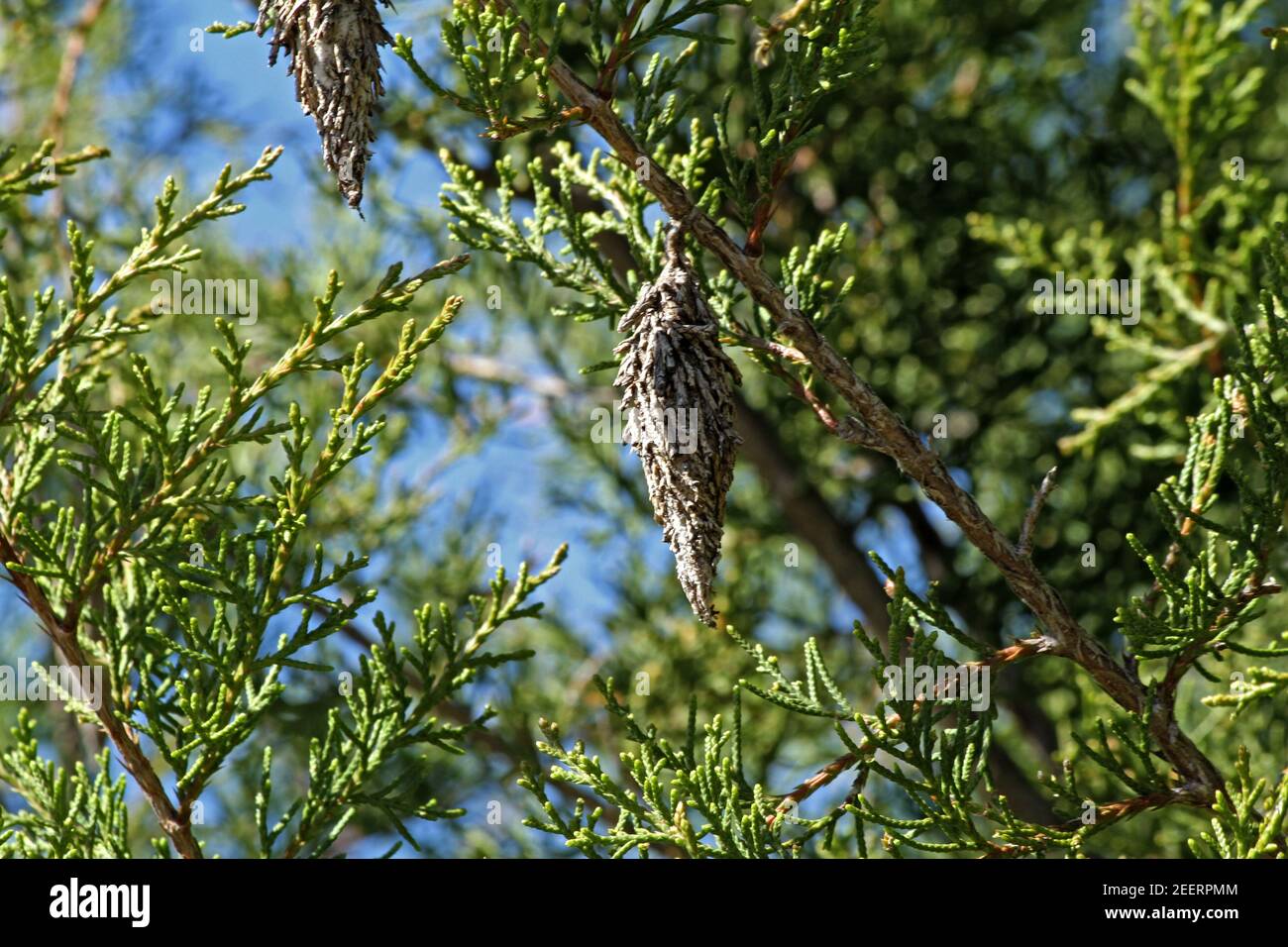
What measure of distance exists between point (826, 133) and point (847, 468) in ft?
3.80

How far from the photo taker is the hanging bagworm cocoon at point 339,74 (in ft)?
7.16

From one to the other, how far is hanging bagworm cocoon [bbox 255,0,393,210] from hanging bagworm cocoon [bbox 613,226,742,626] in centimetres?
52

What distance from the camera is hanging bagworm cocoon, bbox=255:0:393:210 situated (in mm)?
2184

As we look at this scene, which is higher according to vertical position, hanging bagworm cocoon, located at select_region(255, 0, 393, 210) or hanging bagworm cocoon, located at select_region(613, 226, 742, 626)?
hanging bagworm cocoon, located at select_region(255, 0, 393, 210)

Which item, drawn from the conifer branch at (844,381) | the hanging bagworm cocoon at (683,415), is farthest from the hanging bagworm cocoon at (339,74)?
the hanging bagworm cocoon at (683,415)

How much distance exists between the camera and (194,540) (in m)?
2.61

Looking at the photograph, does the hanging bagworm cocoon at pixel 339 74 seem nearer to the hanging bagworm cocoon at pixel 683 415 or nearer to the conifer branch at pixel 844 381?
the conifer branch at pixel 844 381

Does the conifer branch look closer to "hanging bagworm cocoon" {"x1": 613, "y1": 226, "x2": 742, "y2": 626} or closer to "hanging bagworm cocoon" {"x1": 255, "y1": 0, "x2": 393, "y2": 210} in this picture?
"hanging bagworm cocoon" {"x1": 613, "y1": 226, "x2": 742, "y2": 626}

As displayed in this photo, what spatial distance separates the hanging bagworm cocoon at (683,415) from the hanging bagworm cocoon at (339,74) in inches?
20.5

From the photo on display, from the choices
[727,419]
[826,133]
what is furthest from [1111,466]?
[727,419]

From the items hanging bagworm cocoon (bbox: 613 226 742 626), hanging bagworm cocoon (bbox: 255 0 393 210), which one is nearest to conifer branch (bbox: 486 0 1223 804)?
hanging bagworm cocoon (bbox: 613 226 742 626)

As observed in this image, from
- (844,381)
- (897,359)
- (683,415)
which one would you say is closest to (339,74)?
(683,415)
